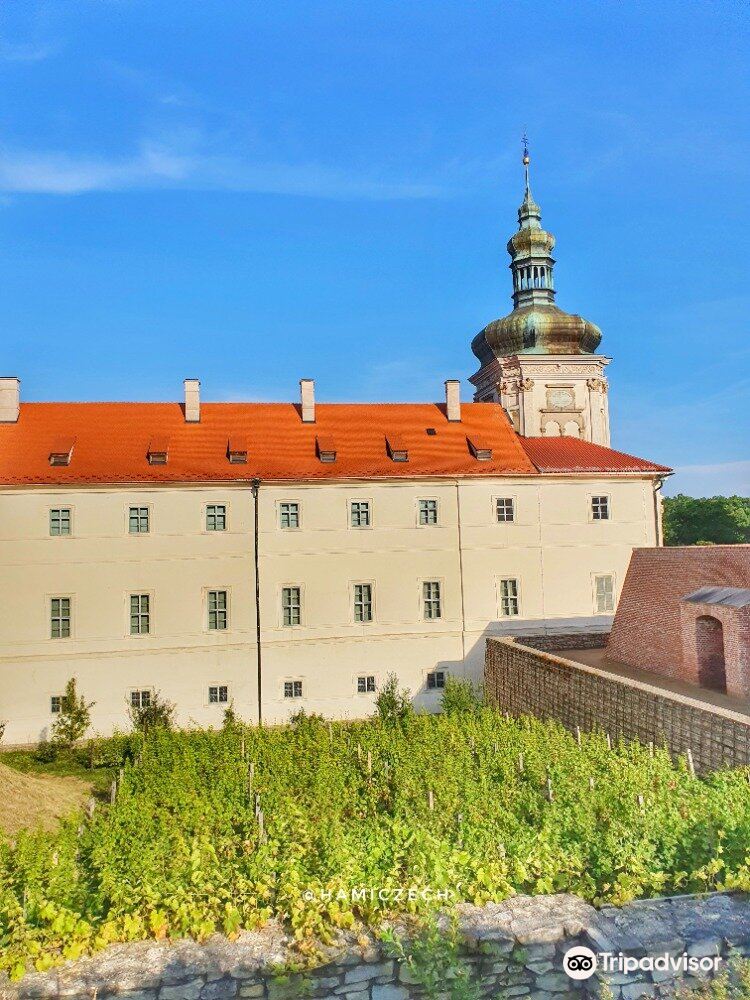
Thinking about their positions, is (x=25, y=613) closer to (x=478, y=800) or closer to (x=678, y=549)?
(x=478, y=800)

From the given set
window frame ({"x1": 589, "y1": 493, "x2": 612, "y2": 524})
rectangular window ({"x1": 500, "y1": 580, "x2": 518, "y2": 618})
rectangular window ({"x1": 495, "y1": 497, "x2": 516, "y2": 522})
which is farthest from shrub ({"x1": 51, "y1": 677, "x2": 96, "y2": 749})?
window frame ({"x1": 589, "y1": 493, "x2": 612, "y2": 524})

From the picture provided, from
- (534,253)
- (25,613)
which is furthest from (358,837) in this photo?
(534,253)

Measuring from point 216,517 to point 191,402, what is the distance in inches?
197

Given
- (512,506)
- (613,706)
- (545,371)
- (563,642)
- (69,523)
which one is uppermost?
(545,371)

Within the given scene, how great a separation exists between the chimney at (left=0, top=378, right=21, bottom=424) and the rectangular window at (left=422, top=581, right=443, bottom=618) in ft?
52.2

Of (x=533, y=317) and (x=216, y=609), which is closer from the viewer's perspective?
(x=216, y=609)

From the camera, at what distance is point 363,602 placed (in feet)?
79.0

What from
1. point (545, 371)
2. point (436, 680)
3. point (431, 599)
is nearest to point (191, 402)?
point (431, 599)

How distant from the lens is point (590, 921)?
6141 millimetres

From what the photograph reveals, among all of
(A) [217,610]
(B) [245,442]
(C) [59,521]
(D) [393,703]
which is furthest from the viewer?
(B) [245,442]

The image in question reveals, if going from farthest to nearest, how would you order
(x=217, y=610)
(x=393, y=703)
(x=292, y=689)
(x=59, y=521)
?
1. (x=292, y=689)
2. (x=217, y=610)
3. (x=59, y=521)
4. (x=393, y=703)

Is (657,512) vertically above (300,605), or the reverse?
(657,512)

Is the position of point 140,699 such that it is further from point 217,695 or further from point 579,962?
point 579,962

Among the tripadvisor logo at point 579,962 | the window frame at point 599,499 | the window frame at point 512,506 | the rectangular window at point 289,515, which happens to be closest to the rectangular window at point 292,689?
the rectangular window at point 289,515
